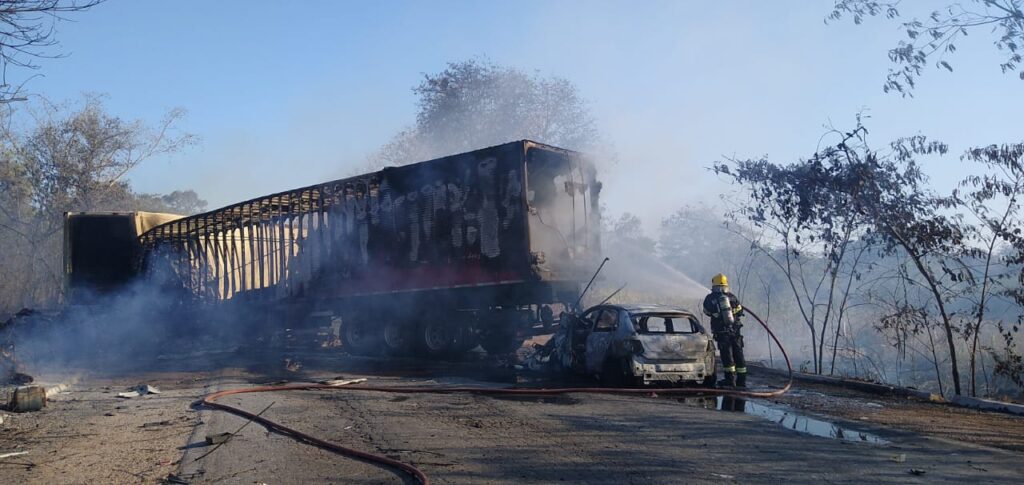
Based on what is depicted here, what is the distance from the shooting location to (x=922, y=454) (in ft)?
20.3

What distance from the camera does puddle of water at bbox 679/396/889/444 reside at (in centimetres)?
710

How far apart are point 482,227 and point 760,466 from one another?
29.3 ft

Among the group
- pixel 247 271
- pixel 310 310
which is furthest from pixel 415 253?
pixel 247 271

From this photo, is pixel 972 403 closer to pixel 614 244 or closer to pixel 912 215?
pixel 912 215

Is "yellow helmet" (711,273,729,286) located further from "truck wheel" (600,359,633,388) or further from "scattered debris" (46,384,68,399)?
"scattered debris" (46,384,68,399)

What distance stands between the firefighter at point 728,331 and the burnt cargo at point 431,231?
3393mm

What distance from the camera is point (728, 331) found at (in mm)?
10750

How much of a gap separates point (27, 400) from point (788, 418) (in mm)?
9031

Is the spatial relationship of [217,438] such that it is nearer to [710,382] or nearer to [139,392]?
[139,392]

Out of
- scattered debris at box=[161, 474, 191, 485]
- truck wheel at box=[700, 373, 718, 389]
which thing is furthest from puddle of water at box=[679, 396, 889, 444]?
scattered debris at box=[161, 474, 191, 485]

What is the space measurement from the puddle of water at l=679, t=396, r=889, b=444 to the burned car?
620 millimetres

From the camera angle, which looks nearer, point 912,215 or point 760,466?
point 760,466

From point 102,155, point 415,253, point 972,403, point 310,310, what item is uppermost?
point 102,155

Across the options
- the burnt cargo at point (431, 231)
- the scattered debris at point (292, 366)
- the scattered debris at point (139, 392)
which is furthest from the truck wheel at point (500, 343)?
the scattered debris at point (139, 392)
